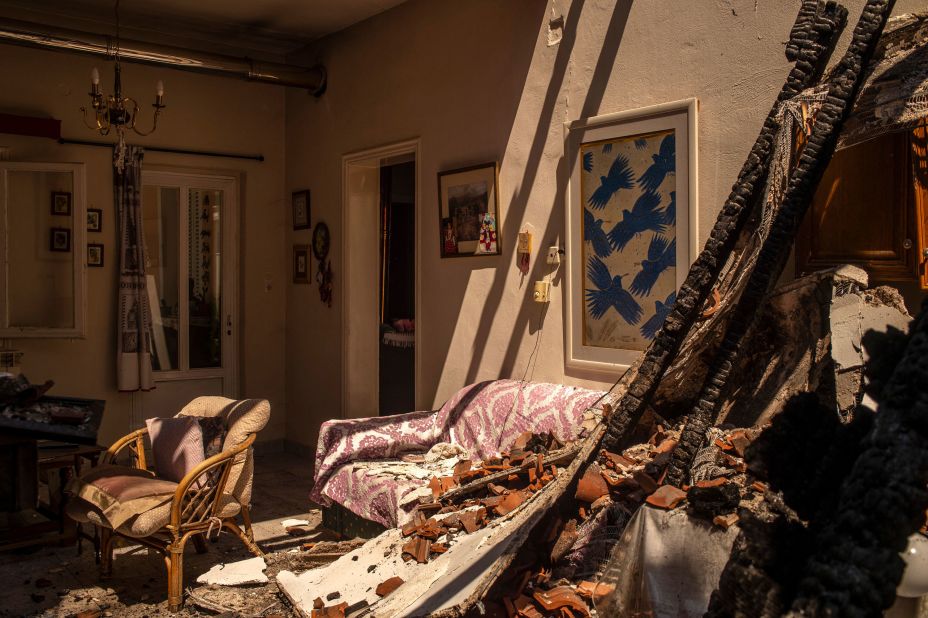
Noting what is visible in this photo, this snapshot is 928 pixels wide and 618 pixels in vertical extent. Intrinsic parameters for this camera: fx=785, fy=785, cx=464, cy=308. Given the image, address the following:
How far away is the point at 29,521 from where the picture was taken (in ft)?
17.7

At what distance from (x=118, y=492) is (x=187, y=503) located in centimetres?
37

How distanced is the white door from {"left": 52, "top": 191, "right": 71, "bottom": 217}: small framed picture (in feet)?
2.41

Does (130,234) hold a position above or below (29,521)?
above

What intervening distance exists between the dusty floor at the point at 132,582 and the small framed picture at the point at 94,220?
3.09 meters

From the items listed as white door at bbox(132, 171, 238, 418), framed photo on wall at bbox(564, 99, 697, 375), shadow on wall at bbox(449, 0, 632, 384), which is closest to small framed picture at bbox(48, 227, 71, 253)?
white door at bbox(132, 171, 238, 418)

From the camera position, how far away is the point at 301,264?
7.86 meters

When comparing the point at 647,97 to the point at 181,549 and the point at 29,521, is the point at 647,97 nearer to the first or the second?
the point at 181,549

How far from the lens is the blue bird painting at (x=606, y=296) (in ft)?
14.7

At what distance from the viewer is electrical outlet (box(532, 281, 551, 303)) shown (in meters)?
5.00

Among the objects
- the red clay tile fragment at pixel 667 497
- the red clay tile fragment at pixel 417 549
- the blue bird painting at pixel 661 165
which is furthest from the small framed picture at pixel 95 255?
the red clay tile fragment at pixel 667 497

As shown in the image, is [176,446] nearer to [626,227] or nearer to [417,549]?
[417,549]

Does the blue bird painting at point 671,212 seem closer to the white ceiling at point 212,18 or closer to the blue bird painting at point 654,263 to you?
the blue bird painting at point 654,263

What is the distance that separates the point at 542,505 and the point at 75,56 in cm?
608

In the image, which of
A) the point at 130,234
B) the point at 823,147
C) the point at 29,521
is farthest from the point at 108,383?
the point at 823,147
